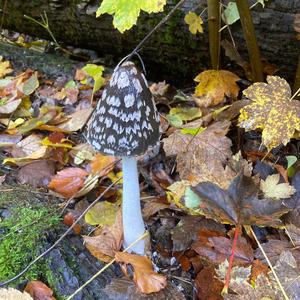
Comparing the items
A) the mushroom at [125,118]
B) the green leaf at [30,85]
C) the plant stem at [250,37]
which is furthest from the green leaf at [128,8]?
the green leaf at [30,85]

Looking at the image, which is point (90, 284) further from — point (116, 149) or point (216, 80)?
point (216, 80)

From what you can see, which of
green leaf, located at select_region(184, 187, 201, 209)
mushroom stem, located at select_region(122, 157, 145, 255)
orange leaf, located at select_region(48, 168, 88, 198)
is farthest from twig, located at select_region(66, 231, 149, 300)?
orange leaf, located at select_region(48, 168, 88, 198)

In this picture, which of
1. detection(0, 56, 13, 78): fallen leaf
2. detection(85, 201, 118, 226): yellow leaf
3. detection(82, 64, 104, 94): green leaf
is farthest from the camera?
detection(0, 56, 13, 78): fallen leaf

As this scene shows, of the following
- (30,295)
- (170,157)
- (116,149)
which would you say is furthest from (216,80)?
(30,295)

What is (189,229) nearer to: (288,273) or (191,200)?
(191,200)

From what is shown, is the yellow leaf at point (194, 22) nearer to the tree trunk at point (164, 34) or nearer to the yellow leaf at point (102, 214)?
the tree trunk at point (164, 34)

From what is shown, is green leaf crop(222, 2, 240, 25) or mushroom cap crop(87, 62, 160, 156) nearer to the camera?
mushroom cap crop(87, 62, 160, 156)

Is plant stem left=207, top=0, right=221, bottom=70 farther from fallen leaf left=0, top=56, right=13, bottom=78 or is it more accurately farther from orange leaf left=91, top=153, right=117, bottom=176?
fallen leaf left=0, top=56, right=13, bottom=78
